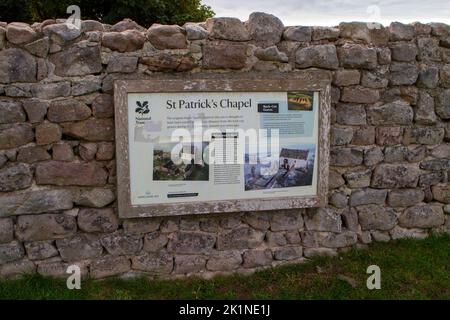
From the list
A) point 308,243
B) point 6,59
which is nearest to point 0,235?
point 6,59

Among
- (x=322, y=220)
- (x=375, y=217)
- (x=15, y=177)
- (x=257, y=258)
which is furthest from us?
(x=375, y=217)

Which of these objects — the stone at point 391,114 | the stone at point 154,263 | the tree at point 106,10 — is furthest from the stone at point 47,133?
the tree at point 106,10

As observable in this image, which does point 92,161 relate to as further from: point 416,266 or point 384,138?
point 416,266

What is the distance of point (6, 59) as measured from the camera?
304 centimetres

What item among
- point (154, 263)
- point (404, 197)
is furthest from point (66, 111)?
point (404, 197)

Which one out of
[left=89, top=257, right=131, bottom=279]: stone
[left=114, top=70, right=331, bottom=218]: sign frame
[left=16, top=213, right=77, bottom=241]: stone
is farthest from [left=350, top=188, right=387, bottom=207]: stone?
[left=16, top=213, right=77, bottom=241]: stone

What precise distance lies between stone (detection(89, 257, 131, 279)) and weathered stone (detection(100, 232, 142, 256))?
0.06m

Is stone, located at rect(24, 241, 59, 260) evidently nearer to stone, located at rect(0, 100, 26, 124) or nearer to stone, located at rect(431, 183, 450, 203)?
stone, located at rect(0, 100, 26, 124)

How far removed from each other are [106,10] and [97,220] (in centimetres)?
621

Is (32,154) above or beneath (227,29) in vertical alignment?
beneath

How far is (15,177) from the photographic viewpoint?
3.16 m

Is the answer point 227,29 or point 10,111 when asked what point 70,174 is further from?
point 227,29

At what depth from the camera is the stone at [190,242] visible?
3.47 m

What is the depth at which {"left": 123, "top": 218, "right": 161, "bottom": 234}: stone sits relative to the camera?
134 inches
